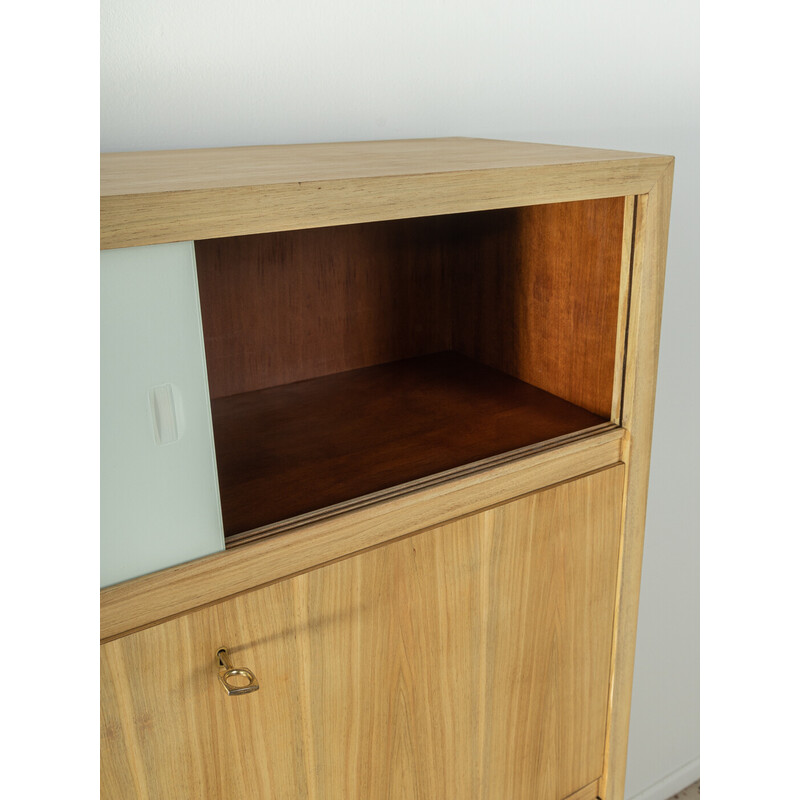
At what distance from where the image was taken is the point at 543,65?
109 centimetres

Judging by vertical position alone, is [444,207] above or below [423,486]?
above

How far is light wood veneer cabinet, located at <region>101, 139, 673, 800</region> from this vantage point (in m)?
0.55

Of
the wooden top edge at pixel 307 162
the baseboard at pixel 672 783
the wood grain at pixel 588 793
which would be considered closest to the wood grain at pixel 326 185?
the wooden top edge at pixel 307 162

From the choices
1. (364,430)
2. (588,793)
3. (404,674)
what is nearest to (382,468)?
(364,430)

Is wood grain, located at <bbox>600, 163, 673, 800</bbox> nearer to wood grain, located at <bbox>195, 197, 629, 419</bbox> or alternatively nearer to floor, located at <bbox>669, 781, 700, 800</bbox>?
wood grain, located at <bbox>195, 197, 629, 419</bbox>

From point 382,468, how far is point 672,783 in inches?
55.3

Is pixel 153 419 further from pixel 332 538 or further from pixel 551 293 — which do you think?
pixel 551 293

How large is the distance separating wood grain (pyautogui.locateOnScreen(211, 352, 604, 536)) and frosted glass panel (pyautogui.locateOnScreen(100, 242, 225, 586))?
0.20 feet

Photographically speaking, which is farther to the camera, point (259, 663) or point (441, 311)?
point (441, 311)

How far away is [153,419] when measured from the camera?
54cm

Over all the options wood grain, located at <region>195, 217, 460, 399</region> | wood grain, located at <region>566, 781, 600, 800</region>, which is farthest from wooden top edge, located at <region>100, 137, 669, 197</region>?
wood grain, located at <region>566, 781, 600, 800</region>

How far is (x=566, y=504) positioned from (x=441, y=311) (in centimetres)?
35
